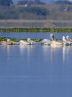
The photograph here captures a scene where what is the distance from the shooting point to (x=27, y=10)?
56.5 metres

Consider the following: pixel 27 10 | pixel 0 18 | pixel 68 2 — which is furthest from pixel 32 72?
pixel 68 2

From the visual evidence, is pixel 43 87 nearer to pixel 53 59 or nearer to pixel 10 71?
pixel 10 71

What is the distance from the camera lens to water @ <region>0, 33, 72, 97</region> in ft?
47.6

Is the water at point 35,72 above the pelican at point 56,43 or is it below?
below

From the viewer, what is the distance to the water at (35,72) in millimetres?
14500

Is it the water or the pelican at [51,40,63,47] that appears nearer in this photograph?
the water

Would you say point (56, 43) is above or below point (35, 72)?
above

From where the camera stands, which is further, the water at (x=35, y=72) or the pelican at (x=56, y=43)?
the pelican at (x=56, y=43)

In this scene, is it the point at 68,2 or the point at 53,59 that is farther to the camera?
the point at 68,2

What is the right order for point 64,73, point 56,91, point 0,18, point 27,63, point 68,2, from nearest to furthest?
point 56,91 < point 64,73 < point 27,63 < point 0,18 < point 68,2

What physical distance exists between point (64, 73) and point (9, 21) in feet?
116

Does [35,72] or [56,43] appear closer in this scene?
[35,72]

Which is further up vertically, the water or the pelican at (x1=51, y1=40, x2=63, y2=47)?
the pelican at (x1=51, y1=40, x2=63, y2=47)

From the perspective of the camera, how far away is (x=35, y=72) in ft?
56.8
